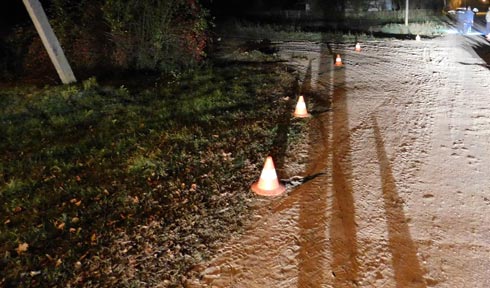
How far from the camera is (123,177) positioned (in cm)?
511

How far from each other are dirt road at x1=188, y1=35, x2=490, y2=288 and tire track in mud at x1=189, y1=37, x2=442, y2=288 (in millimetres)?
13

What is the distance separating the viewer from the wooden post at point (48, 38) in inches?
332

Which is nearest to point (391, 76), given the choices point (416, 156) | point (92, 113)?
point (416, 156)

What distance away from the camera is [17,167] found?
5.45 meters

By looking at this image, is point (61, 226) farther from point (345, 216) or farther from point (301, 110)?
point (301, 110)

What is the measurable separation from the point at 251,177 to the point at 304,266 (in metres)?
1.71

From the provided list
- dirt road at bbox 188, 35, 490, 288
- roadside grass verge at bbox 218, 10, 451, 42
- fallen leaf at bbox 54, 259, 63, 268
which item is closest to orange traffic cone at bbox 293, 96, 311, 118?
dirt road at bbox 188, 35, 490, 288

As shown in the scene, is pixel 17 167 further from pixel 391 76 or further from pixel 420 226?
pixel 391 76

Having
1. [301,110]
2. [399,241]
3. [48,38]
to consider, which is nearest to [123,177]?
[399,241]

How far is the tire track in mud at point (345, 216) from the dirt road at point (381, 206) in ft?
0.04

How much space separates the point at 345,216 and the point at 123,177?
2837 millimetres

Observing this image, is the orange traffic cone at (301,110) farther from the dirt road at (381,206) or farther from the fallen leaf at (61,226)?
the fallen leaf at (61,226)

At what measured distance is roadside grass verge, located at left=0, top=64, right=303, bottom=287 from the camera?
3.63m

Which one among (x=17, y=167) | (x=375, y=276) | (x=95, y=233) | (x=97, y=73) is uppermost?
(x=97, y=73)
